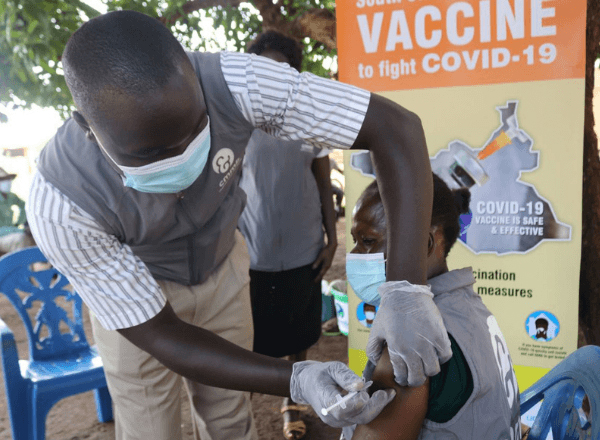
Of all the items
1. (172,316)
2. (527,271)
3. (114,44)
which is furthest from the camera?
(527,271)

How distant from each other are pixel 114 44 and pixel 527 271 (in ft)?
6.06

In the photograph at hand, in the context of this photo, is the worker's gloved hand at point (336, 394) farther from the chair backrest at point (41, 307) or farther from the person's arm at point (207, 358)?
the chair backrest at point (41, 307)

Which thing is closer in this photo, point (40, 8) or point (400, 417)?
point (400, 417)

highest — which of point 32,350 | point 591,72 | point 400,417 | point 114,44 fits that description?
point 591,72

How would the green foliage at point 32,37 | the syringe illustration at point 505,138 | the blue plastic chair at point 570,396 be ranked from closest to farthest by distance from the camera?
the blue plastic chair at point 570,396, the syringe illustration at point 505,138, the green foliage at point 32,37

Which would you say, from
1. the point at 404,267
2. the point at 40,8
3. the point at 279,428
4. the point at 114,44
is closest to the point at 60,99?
the point at 40,8

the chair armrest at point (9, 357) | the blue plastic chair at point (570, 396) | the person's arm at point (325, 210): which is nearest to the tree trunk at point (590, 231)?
the person's arm at point (325, 210)

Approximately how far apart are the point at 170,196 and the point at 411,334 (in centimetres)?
65

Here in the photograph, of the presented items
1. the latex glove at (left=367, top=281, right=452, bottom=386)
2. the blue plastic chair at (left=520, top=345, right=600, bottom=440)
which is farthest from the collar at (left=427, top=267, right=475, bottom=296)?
the blue plastic chair at (left=520, top=345, right=600, bottom=440)

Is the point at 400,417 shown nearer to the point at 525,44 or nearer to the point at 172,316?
the point at 172,316

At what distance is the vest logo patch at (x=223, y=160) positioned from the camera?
1.29 metres

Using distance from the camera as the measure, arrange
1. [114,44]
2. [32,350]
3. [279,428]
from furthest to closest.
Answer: [279,428] → [32,350] → [114,44]

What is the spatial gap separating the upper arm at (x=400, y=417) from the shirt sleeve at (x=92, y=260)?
0.56 meters

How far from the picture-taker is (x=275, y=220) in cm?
275
